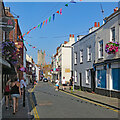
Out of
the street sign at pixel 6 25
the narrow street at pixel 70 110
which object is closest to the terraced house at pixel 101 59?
the narrow street at pixel 70 110

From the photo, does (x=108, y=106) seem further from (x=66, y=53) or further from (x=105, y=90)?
(x=66, y=53)

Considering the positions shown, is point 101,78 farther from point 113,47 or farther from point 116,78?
point 113,47

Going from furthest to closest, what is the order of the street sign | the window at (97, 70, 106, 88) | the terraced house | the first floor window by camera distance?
1. the window at (97, 70, 106, 88)
2. the terraced house
3. the first floor window
4. the street sign

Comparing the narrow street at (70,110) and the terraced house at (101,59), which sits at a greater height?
the terraced house at (101,59)

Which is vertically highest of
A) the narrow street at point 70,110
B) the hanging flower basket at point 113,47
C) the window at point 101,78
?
the hanging flower basket at point 113,47

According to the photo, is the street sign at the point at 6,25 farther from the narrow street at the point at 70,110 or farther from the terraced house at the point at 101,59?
the terraced house at the point at 101,59

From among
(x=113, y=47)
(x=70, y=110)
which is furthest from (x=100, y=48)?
(x=70, y=110)

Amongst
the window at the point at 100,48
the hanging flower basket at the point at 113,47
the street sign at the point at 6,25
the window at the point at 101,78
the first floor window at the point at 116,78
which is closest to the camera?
the street sign at the point at 6,25

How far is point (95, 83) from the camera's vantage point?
2203 centimetres

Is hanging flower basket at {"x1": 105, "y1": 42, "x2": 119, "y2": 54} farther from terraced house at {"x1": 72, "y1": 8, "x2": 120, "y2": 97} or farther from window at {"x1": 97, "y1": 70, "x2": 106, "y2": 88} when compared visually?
window at {"x1": 97, "y1": 70, "x2": 106, "y2": 88}

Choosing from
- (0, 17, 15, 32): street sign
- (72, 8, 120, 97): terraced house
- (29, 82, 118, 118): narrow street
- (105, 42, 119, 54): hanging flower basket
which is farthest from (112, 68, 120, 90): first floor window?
(0, 17, 15, 32): street sign

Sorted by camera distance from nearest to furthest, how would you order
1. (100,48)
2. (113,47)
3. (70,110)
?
(70,110) → (113,47) → (100,48)

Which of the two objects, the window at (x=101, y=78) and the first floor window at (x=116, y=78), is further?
the window at (x=101, y=78)

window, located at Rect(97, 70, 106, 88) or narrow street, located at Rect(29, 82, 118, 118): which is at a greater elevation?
window, located at Rect(97, 70, 106, 88)
